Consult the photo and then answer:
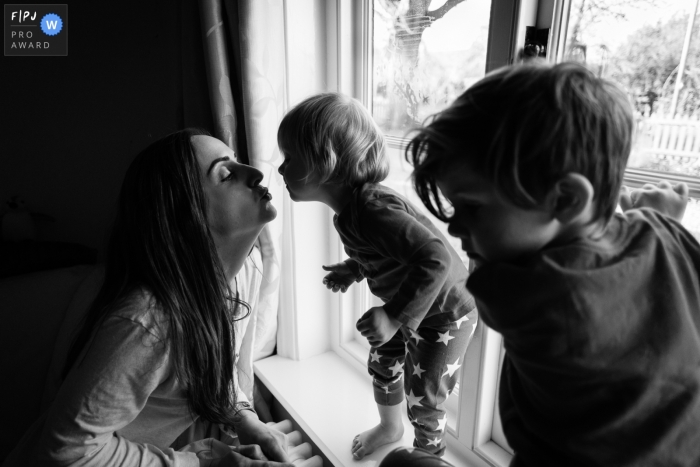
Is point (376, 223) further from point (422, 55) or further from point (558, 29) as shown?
point (422, 55)

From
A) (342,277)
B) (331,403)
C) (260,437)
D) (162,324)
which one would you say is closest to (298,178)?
(342,277)

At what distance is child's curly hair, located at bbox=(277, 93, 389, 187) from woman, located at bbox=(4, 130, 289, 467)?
0.45 ft

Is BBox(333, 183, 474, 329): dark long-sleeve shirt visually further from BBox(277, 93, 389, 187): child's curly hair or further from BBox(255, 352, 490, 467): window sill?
BBox(255, 352, 490, 467): window sill

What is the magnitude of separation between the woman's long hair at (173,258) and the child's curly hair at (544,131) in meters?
0.57

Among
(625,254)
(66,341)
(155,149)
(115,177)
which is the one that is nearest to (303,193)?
(155,149)

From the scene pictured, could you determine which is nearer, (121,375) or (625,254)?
(625,254)

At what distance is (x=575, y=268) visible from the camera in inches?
16.7

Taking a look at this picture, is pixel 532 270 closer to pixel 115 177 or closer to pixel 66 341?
pixel 66 341

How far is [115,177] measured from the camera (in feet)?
6.47

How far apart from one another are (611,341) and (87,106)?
206 cm

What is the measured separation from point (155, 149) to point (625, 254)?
0.80 m

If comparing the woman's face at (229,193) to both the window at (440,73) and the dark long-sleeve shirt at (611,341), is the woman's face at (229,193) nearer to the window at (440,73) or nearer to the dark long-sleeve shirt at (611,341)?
the window at (440,73)

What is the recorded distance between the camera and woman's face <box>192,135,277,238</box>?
2.89ft

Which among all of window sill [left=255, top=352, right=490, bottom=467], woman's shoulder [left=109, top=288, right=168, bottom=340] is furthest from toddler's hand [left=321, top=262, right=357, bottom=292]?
window sill [left=255, top=352, right=490, bottom=467]
